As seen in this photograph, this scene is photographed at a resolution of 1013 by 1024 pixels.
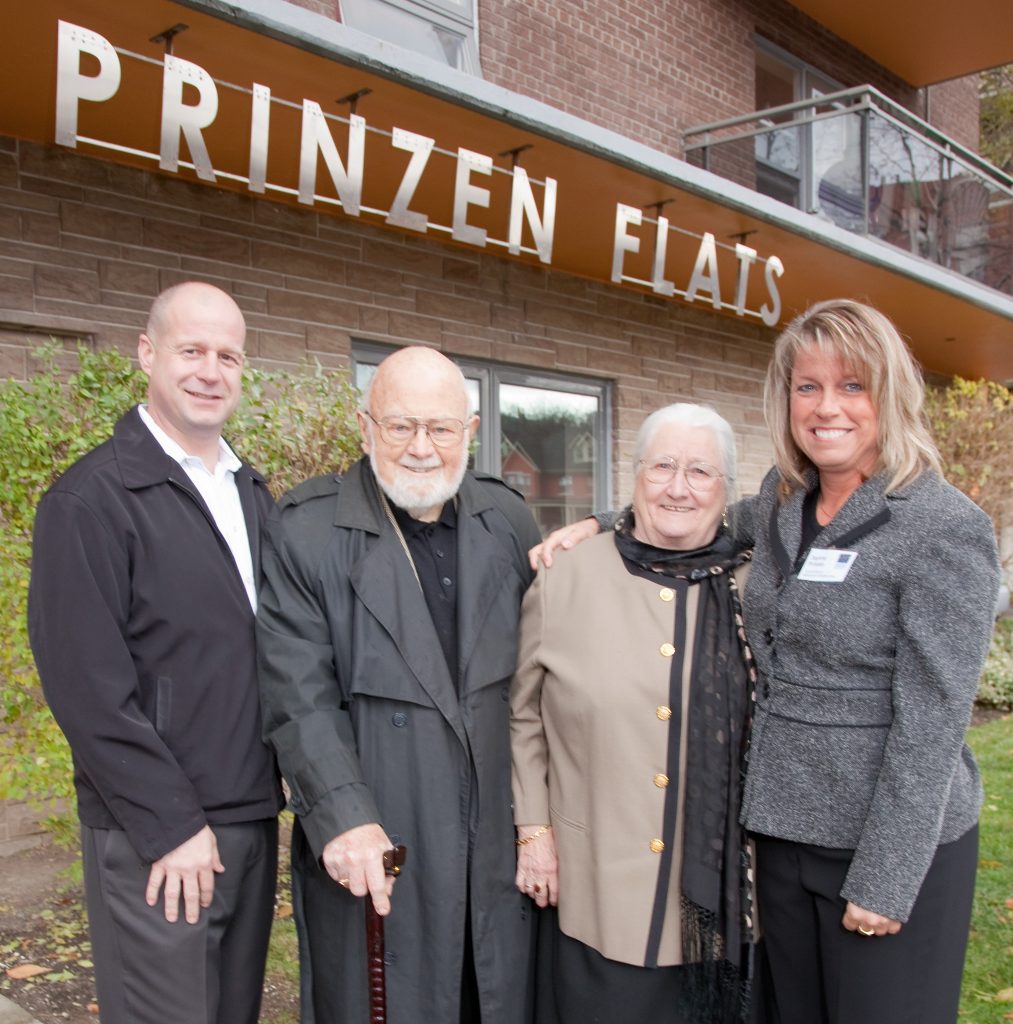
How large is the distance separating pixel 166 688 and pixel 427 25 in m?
6.36

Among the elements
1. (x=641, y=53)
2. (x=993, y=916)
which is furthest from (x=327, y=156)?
(x=641, y=53)

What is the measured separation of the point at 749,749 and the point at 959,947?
591 mm

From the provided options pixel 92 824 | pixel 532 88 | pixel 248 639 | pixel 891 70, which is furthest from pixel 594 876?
pixel 891 70

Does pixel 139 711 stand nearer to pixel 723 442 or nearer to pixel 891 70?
pixel 723 442

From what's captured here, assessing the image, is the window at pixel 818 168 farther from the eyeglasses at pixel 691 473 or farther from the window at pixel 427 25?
the eyeglasses at pixel 691 473

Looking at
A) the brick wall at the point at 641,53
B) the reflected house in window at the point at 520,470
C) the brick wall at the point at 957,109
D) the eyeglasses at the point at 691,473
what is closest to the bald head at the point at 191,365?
the eyeglasses at the point at 691,473

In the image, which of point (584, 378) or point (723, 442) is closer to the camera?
point (723, 442)

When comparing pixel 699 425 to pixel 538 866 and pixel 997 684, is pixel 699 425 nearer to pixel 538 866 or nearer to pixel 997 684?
pixel 538 866

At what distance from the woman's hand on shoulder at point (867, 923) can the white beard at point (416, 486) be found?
132cm

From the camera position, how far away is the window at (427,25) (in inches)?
271

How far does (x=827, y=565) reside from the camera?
217 centimetres

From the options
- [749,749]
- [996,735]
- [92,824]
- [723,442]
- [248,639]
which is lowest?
[996,735]

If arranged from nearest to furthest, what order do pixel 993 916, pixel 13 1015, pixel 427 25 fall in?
1. pixel 13 1015
2. pixel 993 916
3. pixel 427 25

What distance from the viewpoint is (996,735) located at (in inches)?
299
